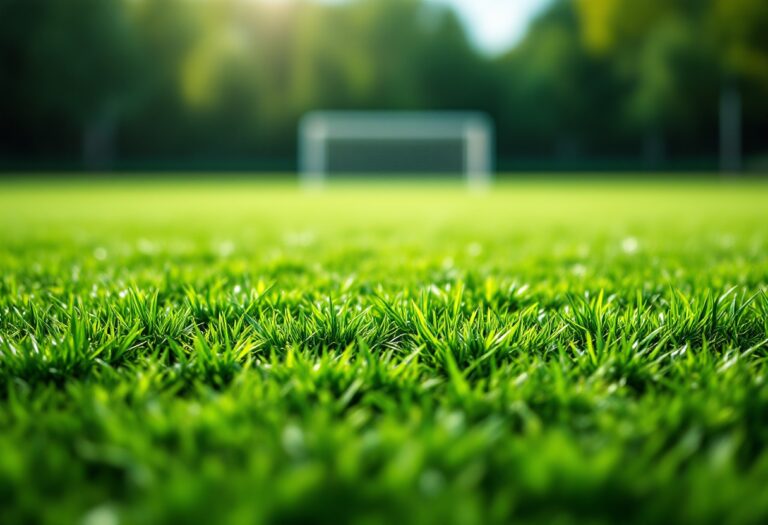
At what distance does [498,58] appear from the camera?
151 feet

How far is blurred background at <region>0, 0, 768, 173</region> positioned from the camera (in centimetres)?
3419

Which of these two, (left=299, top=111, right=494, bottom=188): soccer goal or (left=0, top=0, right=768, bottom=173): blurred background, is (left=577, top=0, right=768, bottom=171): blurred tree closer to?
(left=0, top=0, right=768, bottom=173): blurred background

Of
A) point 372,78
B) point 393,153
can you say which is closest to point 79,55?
point 372,78

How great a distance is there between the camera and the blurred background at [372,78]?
3419cm

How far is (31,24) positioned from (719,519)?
140 ft

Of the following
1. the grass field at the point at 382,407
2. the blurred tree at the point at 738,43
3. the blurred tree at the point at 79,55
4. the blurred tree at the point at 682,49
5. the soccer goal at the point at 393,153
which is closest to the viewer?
the grass field at the point at 382,407

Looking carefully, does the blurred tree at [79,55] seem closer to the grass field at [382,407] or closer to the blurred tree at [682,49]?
the blurred tree at [682,49]

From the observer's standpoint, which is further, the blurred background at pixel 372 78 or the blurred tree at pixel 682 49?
the blurred background at pixel 372 78

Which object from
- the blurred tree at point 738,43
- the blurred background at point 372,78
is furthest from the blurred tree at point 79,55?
the blurred tree at point 738,43

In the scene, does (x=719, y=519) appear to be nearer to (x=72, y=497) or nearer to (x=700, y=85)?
(x=72, y=497)

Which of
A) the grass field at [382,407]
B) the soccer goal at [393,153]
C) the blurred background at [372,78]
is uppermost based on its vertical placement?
the blurred background at [372,78]

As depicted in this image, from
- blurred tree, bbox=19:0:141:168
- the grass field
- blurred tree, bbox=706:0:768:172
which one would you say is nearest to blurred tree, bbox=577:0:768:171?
blurred tree, bbox=706:0:768:172

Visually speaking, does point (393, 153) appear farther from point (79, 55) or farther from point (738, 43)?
point (738, 43)

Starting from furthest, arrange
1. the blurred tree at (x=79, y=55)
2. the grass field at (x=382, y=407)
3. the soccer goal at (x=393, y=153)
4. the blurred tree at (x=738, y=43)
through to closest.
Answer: the blurred tree at (x=79, y=55) < the blurred tree at (x=738, y=43) < the soccer goal at (x=393, y=153) < the grass field at (x=382, y=407)
